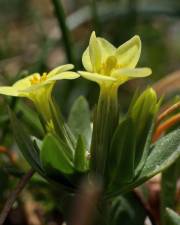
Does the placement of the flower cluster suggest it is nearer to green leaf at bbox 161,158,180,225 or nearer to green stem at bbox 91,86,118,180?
green stem at bbox 91,86,118,180

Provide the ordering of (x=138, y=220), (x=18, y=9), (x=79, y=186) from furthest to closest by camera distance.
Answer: (x=18, y=9)
(x=138, y=220)
(x=79, y=186)

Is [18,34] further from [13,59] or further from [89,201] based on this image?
[89,201]

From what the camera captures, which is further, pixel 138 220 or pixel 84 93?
pixel 84 93

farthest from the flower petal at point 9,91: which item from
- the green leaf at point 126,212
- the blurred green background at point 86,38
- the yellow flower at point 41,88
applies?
the blurred green background at point 86,38

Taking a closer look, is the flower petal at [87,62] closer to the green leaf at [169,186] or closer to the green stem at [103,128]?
the green stem at [103,128]

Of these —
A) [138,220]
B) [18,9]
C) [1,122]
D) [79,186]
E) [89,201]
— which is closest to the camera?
[89,201]

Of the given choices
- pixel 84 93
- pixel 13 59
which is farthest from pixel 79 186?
pixel 13 59

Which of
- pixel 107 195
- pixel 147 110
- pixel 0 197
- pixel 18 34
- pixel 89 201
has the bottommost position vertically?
pixel 18 34

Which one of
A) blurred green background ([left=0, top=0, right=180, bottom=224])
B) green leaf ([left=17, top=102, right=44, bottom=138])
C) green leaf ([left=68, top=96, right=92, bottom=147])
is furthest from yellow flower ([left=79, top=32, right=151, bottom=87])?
blurred green background ([left=0, top=0, right=180, bottom=224])
